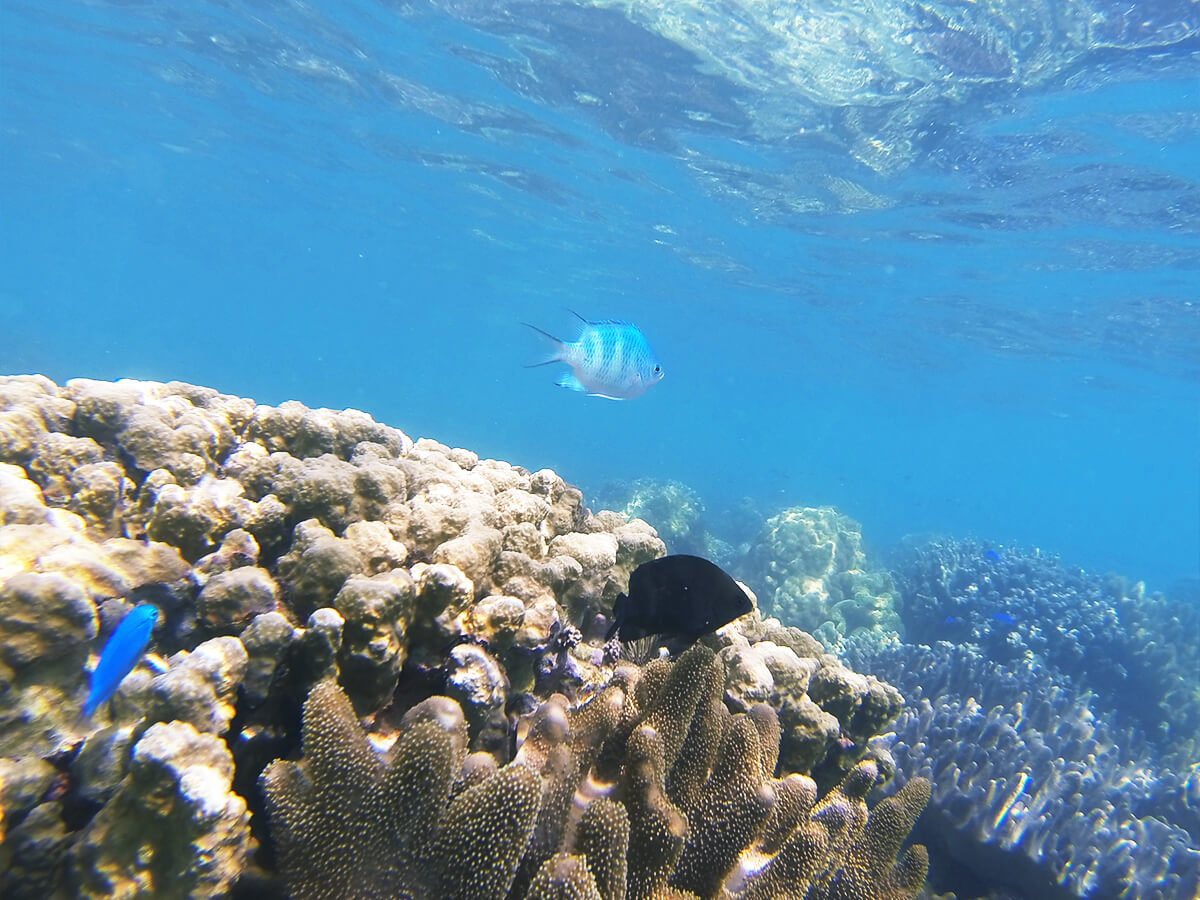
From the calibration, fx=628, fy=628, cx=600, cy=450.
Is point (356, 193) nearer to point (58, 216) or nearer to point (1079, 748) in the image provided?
point (1079, 748)

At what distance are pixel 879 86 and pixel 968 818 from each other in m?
15.5

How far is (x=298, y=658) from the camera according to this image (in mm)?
1993

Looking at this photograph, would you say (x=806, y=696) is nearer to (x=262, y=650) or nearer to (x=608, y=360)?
(x=608, y=360)

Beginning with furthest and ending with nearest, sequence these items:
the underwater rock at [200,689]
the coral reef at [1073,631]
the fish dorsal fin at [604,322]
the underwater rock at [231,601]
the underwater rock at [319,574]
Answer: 1. the coral reef at [1073,631]
2. the fish dorsal fin at [604,322]
3. the underwater rock at [319,574]
4. the underwater rock at [231,601]
5. the underwater rock at [200,689]

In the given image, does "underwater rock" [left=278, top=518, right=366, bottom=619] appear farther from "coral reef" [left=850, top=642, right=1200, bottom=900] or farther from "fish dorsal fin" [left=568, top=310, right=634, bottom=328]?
"coral reef" [left=850, top=642, right=1200, bottom=900]

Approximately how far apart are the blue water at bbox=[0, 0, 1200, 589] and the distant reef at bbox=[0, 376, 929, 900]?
236cm

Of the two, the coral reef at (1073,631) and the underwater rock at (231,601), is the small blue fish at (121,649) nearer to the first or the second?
the underwater rock at (231,601)

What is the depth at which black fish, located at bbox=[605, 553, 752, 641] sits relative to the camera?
254 cm

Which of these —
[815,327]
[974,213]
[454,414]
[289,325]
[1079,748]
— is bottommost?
[289,325]

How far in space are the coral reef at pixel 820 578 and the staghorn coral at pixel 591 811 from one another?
874 cm

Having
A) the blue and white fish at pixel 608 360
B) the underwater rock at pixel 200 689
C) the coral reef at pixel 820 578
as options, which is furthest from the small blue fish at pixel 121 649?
the coral reef at pixel 820 578

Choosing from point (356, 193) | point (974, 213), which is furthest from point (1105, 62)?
point (356, 193)

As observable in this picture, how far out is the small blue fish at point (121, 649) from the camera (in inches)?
66.6

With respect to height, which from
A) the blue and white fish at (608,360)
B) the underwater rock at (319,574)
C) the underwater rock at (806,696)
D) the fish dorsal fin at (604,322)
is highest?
the fish dorsal fin at (604,322)
